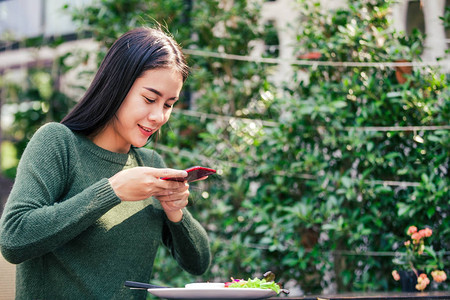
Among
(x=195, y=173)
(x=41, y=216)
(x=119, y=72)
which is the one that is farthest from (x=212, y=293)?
(x=119, y=72)

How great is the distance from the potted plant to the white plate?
110 cm

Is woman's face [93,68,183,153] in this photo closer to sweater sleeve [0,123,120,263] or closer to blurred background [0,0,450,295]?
sweater sleeve [0,123,120,263]

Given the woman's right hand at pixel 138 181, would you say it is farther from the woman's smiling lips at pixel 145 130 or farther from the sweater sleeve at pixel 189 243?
the sweater sleeve at pixel 189 243

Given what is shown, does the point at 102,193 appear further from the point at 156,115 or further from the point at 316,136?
the point at 316,136

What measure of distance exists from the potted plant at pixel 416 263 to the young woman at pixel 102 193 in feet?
2.84

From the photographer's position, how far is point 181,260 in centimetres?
174

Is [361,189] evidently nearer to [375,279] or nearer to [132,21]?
[375,279]

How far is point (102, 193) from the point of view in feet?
4.03

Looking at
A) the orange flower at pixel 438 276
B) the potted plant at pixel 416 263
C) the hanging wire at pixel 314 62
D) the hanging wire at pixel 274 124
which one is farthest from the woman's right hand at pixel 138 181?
the hanging wire at pixel 314 62

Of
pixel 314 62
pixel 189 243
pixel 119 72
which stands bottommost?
pixel 189 243

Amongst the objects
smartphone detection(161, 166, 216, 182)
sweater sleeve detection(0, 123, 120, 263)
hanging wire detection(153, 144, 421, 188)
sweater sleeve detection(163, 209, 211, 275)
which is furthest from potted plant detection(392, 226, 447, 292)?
sweater sleeve detection(0, 123, 120, 263)

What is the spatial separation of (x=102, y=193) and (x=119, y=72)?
16.2 inches

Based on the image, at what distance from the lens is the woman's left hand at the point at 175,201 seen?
4.78 ft

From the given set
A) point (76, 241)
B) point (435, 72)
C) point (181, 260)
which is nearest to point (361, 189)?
point (435, 72)
